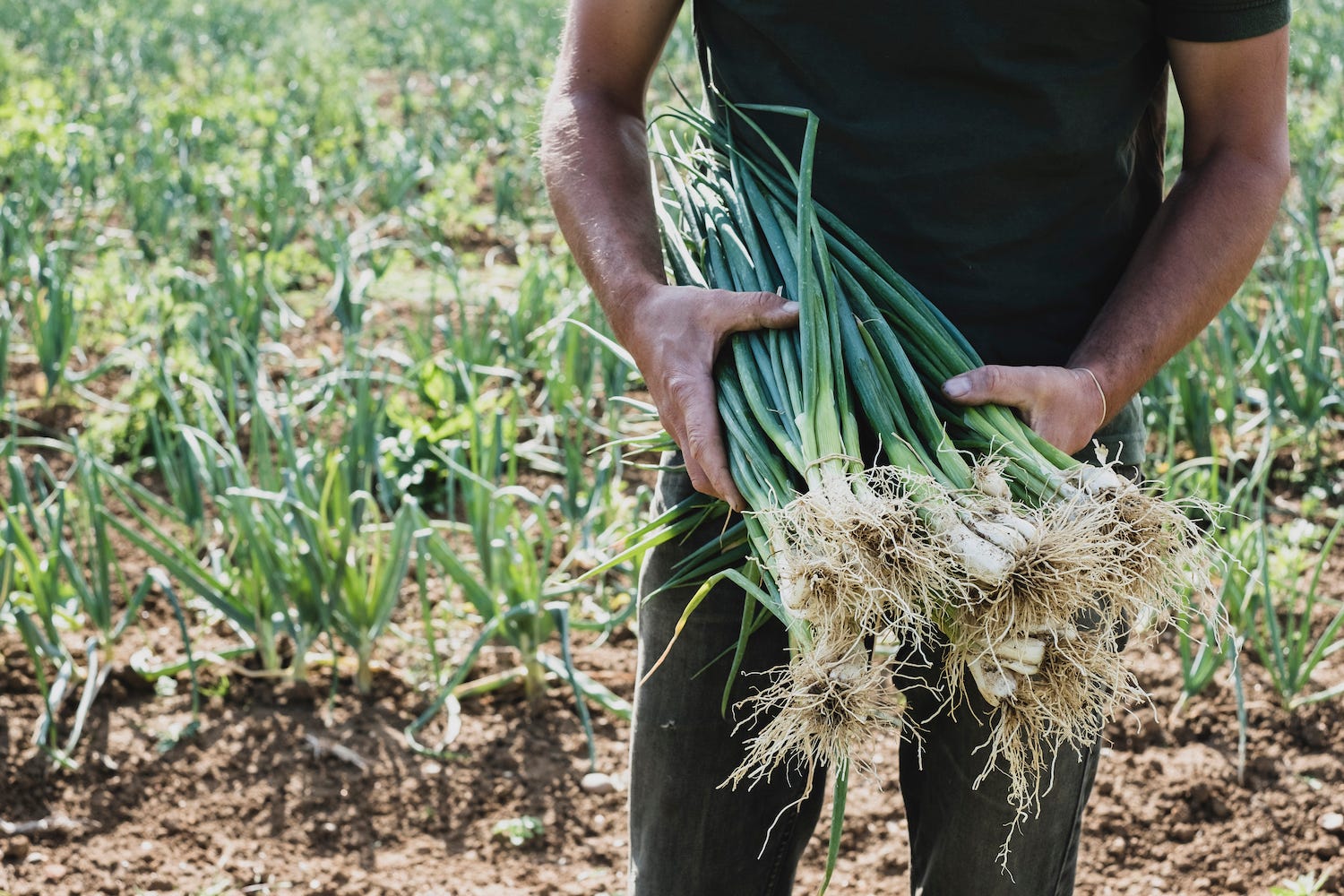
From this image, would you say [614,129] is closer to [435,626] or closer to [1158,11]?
[1158,11]

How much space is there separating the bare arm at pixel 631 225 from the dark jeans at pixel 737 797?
0.69 ft

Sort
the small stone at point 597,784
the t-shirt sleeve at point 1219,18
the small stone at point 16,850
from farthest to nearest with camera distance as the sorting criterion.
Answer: the small stone at point 597,784
the small stone at point 16,850
the t-shirt sleeve at point 1219,18

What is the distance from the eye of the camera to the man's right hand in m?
1.12

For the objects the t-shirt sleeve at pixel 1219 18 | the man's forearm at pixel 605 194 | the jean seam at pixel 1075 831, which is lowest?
the jean seam at pixel 1075 831

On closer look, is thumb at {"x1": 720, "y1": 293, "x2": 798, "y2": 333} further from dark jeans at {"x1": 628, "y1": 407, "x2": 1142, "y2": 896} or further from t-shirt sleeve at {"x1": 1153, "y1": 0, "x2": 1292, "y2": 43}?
t-shirt sleeve at {"x1": 1153, "y1": 0, "x2": 1292, "y2": 43}

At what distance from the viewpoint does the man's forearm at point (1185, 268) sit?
4.03 ft

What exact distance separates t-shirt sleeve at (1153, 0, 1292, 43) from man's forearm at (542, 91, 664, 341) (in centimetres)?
55

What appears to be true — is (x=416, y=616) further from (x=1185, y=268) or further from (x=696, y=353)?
(x=1185, y=268)

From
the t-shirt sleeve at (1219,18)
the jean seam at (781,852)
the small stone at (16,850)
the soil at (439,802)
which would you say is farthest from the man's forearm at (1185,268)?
the small stone at (16,850)

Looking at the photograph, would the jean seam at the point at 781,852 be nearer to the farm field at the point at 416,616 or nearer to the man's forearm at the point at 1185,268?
the farm field at the point at 416,616

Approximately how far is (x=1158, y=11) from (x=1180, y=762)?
1.46m

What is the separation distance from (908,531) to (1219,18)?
64 cm

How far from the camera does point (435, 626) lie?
8.61 feet

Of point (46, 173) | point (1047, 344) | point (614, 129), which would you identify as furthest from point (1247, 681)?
point (46, 173)
